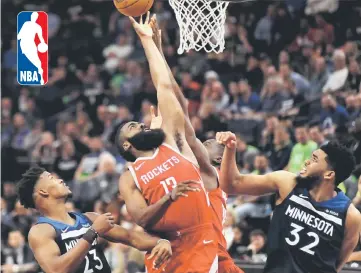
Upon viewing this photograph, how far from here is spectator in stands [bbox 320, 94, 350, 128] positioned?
12.2 m

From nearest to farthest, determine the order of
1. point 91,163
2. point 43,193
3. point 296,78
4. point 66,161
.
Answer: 1. point 43,193
2. point 296,78
3. point 91,163
4. point 66,161

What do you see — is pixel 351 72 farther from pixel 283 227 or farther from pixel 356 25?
pixel 283 227

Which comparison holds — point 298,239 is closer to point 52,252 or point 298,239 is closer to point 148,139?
point 148,139

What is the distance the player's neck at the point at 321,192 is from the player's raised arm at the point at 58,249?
4.63ft

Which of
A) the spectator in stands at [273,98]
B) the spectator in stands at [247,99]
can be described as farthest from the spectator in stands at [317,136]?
the spectator in stands at [247,99]

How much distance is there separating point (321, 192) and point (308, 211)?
175mm

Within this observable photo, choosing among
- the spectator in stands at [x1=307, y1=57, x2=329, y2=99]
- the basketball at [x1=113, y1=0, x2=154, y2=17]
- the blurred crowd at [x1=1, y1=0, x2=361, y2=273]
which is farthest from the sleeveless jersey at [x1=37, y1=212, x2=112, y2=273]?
the spectator in stands at [x1=307, y1=57, x2=329, y2=99]

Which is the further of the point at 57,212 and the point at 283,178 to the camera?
the point at 57,212

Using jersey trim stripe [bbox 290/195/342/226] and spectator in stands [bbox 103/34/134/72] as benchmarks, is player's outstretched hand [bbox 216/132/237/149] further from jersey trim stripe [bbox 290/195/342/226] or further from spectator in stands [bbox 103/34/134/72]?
spectator in stands [bbox 103/34/134/72]

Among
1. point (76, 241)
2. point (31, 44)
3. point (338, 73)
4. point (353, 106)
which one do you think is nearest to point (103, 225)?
point (76, 241)

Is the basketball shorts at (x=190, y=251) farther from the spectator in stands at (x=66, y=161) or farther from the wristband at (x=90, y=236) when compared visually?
the spectator in stands at (x=66, y=161)

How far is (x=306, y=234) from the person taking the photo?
6.65 m

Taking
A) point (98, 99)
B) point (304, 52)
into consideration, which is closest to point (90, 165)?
point (98, 99)

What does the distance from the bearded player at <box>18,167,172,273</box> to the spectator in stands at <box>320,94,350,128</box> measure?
5.85 meters
